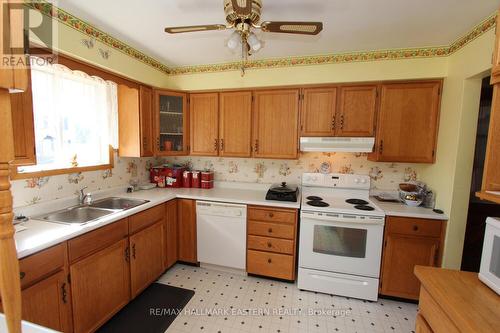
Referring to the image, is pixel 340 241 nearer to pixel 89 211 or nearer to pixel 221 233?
pixel 221 233

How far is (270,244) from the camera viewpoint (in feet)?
7.73

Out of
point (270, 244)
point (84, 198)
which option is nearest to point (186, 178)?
point (84, 198)

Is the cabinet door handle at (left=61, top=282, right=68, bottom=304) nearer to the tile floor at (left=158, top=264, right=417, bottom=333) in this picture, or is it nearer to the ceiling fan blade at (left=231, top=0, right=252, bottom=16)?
the tile floor at (left=158, top=264, right=417, bottom=333)

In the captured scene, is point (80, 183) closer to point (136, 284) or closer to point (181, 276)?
point (136, 284)

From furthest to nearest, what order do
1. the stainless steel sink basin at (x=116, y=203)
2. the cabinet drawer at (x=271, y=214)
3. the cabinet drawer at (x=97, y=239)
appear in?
the cabinet drawer at (x=271, y=214)
the stainless steel sink basin at (x=116, y=203)
the cabinet drawer at (x=97, y=239)

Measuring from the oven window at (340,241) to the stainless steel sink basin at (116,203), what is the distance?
5.73 feet

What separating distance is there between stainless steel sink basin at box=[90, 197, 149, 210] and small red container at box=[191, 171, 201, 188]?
0.79m

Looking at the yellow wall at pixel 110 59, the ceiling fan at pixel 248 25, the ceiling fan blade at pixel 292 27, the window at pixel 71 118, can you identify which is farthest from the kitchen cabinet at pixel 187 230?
the ceiling fan blade at pixel 292 27

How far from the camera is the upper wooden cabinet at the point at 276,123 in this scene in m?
2.51

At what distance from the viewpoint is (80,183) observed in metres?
2.12

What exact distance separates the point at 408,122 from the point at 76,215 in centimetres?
325

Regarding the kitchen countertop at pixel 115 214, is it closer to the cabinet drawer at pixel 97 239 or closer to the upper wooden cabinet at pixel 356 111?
the cabinet drawer at pixel 97 239

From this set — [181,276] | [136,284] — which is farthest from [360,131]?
[136,284]

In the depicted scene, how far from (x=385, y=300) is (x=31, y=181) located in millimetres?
3247
